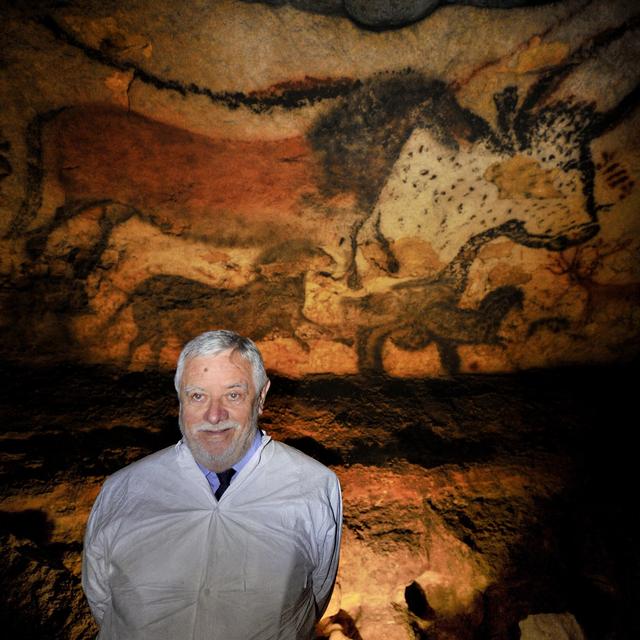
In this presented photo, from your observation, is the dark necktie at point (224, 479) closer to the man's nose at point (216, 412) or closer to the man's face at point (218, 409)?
the man's face at point (218, 409)

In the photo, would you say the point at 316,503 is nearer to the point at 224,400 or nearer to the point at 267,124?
the point at 224,400

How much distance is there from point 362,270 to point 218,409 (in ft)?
4.56

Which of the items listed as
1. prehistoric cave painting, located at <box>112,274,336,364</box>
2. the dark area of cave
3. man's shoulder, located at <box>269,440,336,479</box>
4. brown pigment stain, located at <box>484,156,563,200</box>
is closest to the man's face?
man's shoulder, located at <box>269,440,336,479</box>

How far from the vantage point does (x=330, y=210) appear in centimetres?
216

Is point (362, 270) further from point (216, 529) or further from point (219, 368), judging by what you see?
point (216, 529)

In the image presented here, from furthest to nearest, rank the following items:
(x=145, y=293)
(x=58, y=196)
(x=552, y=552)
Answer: (x=145, y=293) < (x=58, y=196) < (x=552, y=552)

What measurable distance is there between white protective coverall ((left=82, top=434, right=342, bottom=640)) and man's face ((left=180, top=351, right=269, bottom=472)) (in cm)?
7

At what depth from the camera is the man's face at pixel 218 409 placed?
126cm

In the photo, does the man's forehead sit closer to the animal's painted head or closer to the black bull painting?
the black bull painting

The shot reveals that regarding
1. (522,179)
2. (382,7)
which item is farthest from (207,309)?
(522,179)

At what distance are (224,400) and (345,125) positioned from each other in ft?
4.97

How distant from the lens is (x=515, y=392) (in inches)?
92.5

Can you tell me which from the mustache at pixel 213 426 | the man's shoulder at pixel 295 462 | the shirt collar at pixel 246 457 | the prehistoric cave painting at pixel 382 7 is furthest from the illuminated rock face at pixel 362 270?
the mustache at pixel 213 426

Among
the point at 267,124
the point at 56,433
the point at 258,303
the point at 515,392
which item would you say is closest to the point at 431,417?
the point at 515,392
